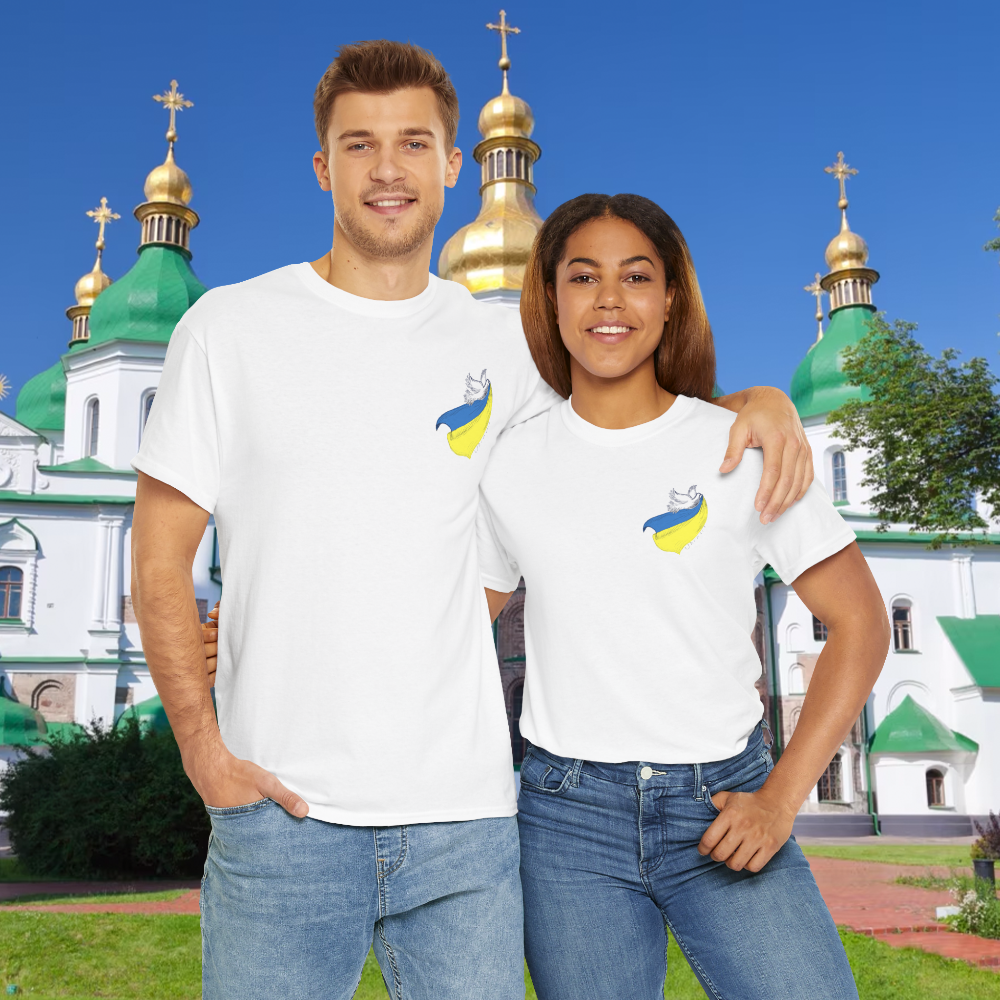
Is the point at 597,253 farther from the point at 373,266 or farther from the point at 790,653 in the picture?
the point at 790,653

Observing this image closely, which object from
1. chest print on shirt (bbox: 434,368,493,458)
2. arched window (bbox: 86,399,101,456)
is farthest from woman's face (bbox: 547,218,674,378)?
arched window (bbox: 86,399,101,456)

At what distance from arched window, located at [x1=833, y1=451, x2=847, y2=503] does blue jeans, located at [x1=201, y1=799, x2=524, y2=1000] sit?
31904mm

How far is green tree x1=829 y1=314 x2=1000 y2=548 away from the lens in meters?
15.2

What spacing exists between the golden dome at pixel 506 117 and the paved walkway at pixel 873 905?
22.0m

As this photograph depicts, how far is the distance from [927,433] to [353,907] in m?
14.7

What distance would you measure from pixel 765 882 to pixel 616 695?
19.8 inches

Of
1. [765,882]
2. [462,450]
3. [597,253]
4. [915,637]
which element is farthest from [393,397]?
[915,637]

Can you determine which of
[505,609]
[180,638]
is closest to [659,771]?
[180,638]

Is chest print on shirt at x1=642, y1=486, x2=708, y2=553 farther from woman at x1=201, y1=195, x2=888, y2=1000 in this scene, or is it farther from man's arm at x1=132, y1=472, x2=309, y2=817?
man's arm at x1=132, y1=472, x2=309, y2=817

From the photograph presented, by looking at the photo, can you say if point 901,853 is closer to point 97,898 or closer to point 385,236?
point 97,898

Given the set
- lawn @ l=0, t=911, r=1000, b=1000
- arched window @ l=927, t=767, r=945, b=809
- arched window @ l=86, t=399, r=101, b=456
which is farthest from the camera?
arched window @ l=86, t=399, r=101, b=456

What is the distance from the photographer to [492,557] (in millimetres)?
2705

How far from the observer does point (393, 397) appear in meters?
2.43

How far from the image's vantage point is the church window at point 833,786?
88.0 feet
